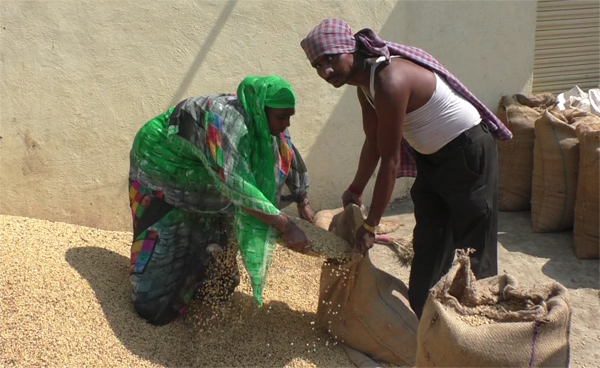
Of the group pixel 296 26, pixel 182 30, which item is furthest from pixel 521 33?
pixel 182 30

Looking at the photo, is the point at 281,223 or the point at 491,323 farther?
the point at 281,223

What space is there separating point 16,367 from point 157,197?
3.21ft

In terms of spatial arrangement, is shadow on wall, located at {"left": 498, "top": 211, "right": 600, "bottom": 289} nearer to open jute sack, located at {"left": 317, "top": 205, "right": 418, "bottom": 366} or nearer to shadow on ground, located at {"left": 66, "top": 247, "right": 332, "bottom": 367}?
open jute sack, located at {"left": 317, "top": 205, "right": 418, "bottom": 366}

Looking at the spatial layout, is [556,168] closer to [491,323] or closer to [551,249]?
[551,249]

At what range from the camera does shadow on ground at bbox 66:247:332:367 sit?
3279 mm

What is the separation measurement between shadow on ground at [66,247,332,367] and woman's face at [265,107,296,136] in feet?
3.39

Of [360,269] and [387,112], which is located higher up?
[387,112]

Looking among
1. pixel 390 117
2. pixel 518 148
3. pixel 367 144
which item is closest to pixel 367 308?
pixel 367 144

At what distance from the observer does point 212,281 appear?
3.55 metres

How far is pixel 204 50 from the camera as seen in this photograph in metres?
4.46

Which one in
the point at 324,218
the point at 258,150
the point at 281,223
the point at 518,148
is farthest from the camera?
the point at 518,148

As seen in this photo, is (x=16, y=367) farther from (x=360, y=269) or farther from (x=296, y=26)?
(x=296, y=26)

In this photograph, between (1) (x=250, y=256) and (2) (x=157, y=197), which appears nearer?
(1) (x=250, y=256)

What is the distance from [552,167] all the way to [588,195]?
364 mm
